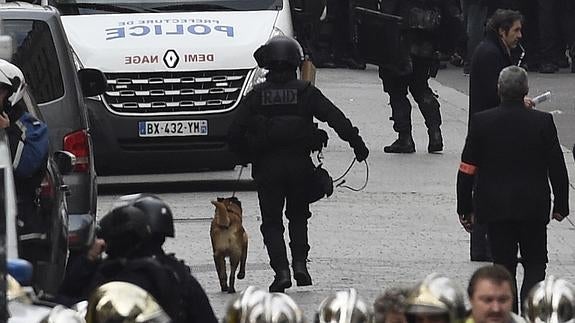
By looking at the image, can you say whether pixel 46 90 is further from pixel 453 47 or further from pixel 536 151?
pixel 453 47

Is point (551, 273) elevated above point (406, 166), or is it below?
above

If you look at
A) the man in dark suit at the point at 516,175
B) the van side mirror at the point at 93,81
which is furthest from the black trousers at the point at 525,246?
the van side mirror at the point at 93,81

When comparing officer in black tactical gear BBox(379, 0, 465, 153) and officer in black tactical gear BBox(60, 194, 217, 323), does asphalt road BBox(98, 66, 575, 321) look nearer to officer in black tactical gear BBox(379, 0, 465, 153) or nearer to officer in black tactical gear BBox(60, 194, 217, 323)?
officer in black tactical gear BBox(379, 0, 465, 153)

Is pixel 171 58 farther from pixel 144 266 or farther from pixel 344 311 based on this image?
pixel 344 311

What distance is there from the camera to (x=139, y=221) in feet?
21.9

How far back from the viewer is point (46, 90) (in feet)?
41.3

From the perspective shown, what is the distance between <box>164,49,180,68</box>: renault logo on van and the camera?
641 inches

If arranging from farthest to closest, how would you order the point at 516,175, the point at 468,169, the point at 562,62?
the point at 562,62 → the point at 468,169 → the point at 516,175

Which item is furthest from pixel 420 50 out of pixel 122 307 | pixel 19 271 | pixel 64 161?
pixel 122 307

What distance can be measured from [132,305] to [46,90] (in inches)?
296

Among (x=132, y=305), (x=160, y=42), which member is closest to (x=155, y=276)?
(x=132, y=305)

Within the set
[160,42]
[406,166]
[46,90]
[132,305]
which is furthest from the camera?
[406,166]

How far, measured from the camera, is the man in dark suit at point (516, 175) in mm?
10656

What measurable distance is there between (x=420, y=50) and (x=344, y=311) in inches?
509
